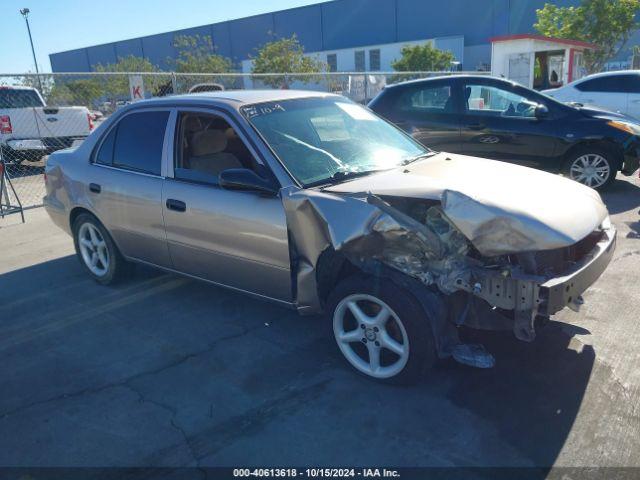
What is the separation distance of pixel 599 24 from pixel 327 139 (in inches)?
1002

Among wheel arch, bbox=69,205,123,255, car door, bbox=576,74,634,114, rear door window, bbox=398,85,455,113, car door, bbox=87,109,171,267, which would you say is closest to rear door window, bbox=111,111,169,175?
car door, bbox=87,109,171,267

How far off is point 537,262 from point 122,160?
353cm

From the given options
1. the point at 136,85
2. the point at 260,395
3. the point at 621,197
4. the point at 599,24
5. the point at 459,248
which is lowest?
the point at 621,197

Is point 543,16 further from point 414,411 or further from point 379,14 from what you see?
point 414,411

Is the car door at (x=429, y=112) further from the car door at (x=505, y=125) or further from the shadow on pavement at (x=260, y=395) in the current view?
the shadow on pavement at (x=260, y=395)

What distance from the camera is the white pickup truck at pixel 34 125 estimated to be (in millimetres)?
12016

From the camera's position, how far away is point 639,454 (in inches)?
102

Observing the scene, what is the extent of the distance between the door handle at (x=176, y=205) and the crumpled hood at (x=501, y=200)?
1.30 metres

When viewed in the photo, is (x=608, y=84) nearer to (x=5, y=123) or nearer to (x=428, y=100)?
(x=428, y=100)

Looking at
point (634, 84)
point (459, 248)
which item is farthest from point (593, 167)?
point (634, 84)

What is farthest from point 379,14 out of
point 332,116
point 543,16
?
point 332,116

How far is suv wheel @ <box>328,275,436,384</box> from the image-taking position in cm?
306

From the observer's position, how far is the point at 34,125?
12211mm

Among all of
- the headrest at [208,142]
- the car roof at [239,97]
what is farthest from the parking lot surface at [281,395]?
the car roof at [239,97]
